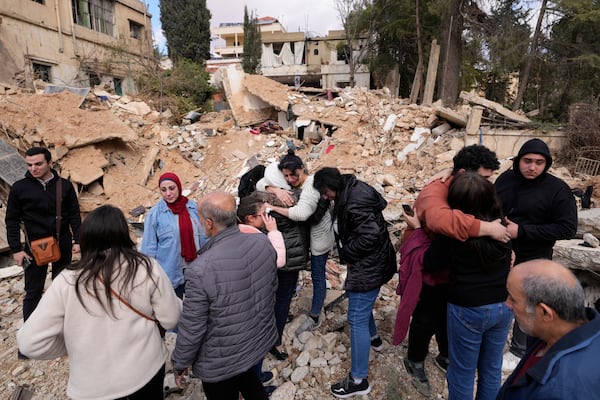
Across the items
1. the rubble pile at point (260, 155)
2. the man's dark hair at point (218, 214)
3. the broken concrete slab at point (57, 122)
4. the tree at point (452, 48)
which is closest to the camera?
the man's dark hair at point (218, 214)

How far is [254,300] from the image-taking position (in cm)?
176

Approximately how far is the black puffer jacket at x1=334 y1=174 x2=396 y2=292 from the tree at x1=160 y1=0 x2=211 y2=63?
A: 78.0 ft

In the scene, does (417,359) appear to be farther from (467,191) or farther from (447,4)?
(447,4)

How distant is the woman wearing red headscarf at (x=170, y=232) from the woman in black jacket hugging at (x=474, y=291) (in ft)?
6.28

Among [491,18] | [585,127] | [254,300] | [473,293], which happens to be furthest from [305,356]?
[491,18]

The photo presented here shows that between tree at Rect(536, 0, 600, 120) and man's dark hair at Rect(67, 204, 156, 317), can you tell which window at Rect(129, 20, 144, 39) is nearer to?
tree at Rect(536, 0, 600, 120)

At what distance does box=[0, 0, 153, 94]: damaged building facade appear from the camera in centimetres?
1210

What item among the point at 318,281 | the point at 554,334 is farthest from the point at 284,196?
the point at 554,334

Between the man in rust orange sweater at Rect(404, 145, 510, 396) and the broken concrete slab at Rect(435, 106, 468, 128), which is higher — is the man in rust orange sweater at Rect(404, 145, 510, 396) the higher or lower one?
the lower one

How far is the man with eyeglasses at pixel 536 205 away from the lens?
7.55 ft

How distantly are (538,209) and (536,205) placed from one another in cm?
3

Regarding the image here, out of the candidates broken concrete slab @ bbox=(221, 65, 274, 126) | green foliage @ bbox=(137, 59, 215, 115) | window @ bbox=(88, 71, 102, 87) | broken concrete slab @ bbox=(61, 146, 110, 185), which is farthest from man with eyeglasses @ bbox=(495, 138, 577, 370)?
window @ bbox=(88, 71, 102, 87)

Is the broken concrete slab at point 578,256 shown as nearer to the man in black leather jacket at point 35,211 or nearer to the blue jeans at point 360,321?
the blue jeans at point 360,321

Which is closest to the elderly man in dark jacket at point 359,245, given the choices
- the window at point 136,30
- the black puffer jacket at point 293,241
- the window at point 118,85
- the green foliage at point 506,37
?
the black puffer jacket at point 293,241
